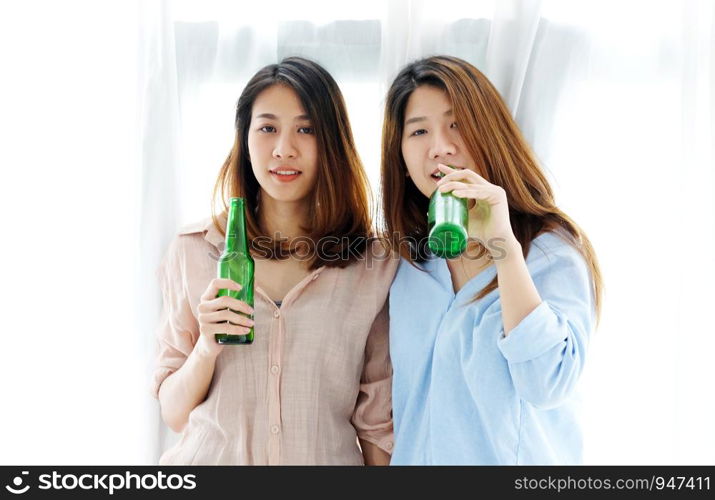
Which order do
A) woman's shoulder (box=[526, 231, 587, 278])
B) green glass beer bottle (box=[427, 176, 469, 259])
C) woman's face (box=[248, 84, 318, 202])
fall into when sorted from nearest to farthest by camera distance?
1. green glass beer bottle (box=[427, 176, 469, 259])
2. woman's shoulder (box=[526, 231, 587, 278])
3. woman's face (box=[248, 84, 318, 202])

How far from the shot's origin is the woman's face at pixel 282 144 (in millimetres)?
1430

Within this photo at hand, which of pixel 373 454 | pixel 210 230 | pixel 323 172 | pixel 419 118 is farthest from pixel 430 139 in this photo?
pixel 373 454

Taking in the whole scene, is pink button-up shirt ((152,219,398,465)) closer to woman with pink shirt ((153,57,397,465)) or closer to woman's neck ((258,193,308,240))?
woman with pink shirt ((153,57,397,465))

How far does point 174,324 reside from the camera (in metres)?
1.50

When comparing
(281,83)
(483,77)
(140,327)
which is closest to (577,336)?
(483,77)

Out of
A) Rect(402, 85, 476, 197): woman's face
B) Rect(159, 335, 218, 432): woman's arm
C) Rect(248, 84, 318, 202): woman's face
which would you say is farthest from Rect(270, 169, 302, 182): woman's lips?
Rect(159, 335, 218, 432): woman's arm

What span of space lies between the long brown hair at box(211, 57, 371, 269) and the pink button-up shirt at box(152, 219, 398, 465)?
5 centimetres

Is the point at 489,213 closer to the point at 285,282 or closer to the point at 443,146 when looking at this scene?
the point at 443,146

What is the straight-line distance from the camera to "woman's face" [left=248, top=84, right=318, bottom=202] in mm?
1430

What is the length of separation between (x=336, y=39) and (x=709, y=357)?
0.99 metres

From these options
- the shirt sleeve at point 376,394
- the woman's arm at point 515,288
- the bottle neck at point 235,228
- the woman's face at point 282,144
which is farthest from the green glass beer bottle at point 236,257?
the woman's arm at point 515,288

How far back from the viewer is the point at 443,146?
1363 millimetres

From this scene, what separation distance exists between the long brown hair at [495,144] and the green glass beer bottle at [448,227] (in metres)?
0.19

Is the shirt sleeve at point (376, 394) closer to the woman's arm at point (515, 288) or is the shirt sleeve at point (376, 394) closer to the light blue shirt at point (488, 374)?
the light blue shirt at point (488, 374)
